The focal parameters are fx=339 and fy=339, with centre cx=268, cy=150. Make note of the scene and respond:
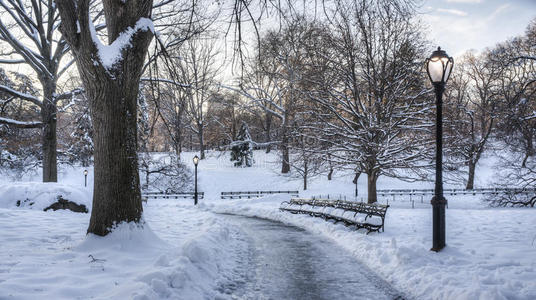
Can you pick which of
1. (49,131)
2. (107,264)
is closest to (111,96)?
(107,264)

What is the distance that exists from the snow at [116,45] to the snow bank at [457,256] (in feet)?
21.4

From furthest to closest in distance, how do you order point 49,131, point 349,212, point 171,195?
point 171,195, point 49,131, point 349,212

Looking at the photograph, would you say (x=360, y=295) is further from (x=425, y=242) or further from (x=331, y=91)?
(x=331, y=91)

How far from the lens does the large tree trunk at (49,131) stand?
45.8 feet

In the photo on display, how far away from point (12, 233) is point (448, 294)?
27.3 feet

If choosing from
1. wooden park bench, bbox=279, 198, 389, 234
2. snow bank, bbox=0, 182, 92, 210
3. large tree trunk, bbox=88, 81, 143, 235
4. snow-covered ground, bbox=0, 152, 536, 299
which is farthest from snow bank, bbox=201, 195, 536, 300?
snow bank, bbox=0, 182, 92, 210

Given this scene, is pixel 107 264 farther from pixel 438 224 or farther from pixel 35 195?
pixel 35 195

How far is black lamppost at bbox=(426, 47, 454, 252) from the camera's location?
7305 millimetres

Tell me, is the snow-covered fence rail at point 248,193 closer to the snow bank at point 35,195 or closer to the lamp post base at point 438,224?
the snow bank at point 35,195

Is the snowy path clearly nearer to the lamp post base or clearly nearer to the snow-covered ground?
the snow-covered ground

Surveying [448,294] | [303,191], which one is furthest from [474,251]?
[303,191]

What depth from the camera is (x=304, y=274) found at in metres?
6.45

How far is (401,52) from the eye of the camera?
15.2 metres

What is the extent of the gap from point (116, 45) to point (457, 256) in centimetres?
785
